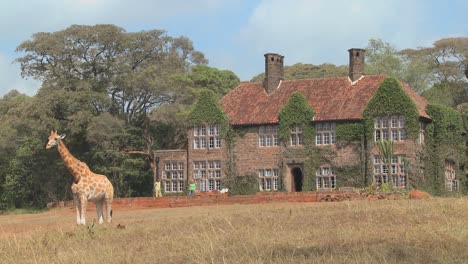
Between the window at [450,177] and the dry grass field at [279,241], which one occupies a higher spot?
the window at [450,177]

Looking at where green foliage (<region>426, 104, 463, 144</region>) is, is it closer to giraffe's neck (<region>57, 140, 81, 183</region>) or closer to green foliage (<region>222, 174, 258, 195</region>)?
green foliage (<region>222, 174, 258, 195</region>)

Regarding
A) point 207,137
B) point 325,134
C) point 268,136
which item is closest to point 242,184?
point 268,136

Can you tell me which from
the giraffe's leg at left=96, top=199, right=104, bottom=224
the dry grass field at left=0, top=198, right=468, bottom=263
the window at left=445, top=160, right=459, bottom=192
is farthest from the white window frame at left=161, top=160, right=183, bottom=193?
the dry grass field at left=0, top=198, right=468, bottom=263

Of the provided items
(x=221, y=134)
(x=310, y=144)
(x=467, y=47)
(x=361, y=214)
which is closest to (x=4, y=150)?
(x=221, y=134)

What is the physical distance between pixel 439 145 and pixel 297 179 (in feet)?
32.8

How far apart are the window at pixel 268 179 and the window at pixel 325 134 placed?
385 cm

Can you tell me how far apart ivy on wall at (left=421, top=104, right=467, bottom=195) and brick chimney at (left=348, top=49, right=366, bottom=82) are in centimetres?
536

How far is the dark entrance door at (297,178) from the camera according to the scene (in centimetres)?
5316

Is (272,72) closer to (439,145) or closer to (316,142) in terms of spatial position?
(316,142)

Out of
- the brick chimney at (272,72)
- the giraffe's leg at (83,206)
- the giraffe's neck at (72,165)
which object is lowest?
the giraffe's leg at (83,206)

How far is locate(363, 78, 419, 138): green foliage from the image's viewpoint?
48906 mm

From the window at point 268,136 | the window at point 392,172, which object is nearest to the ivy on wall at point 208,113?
the window at point 268,136

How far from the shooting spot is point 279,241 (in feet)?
Result: 47.0

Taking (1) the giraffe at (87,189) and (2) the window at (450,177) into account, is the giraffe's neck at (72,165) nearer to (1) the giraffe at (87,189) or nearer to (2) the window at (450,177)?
(1) the giraffe at (87,189)
